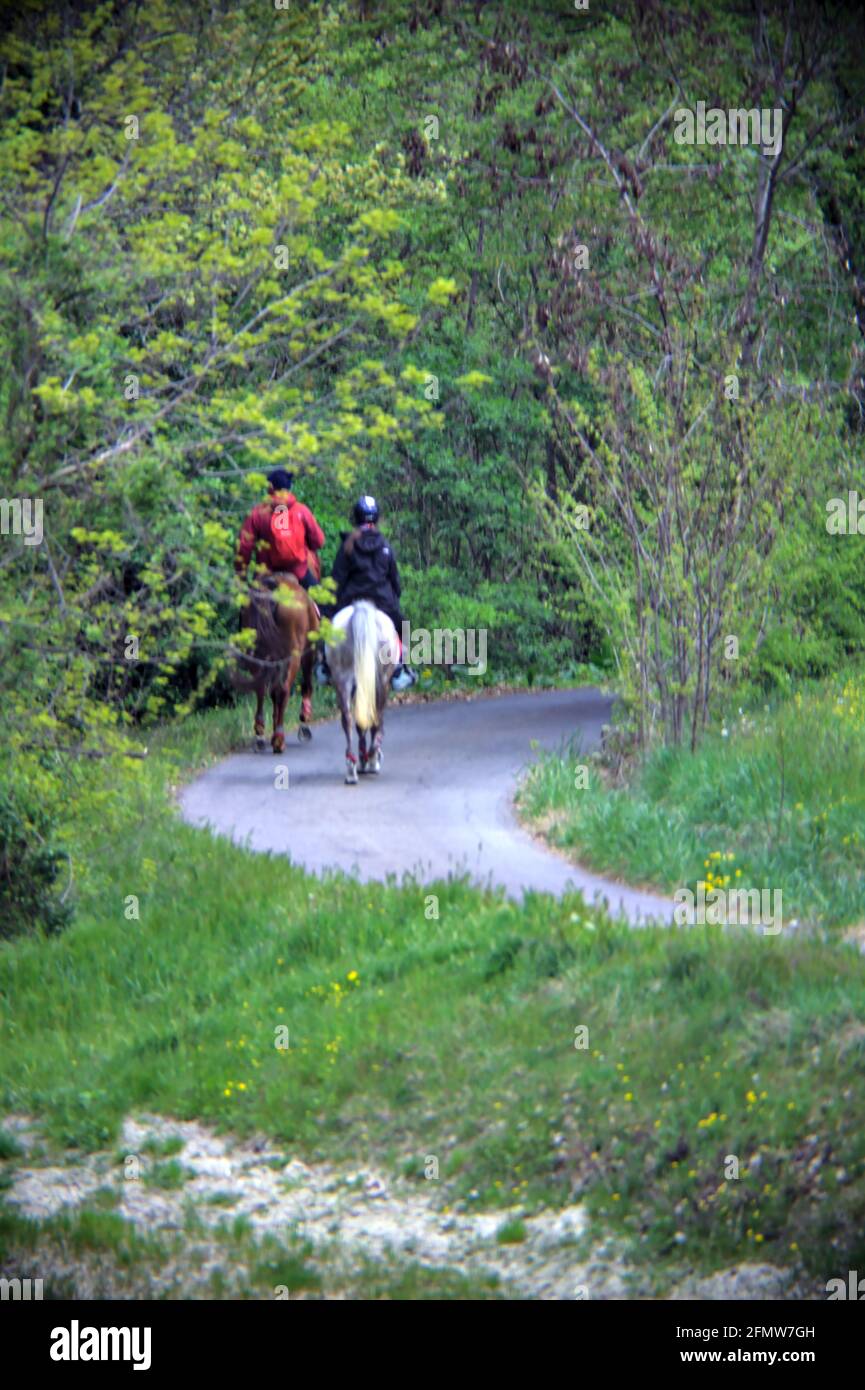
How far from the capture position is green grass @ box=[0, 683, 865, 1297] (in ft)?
30.7

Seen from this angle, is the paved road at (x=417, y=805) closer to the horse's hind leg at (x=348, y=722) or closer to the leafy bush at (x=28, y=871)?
the horse's hind leg at (x=348, y=722)

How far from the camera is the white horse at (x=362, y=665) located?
17531 millimetres

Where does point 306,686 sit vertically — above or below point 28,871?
above

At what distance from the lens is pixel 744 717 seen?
55.9ft

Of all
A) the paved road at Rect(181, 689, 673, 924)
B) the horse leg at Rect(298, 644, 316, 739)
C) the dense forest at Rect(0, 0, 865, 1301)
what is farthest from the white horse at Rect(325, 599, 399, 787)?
the horse leg at Rect(298, 644, 316, 739)

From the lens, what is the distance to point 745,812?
14.4 m

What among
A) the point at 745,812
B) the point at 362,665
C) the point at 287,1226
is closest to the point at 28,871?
the point at 362,665

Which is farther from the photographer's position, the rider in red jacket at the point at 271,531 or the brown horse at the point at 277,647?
the brown horse at the point at 277,647

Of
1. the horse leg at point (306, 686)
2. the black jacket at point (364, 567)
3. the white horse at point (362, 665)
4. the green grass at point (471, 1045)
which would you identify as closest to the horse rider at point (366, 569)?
the black jacket at point (364, 567)

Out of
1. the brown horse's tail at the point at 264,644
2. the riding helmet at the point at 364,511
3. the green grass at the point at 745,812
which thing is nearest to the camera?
the green grass at the point at 745,812

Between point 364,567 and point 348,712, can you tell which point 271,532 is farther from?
point 348,712

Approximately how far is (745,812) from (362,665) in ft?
14.8

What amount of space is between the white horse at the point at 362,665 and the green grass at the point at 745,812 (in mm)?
1795
